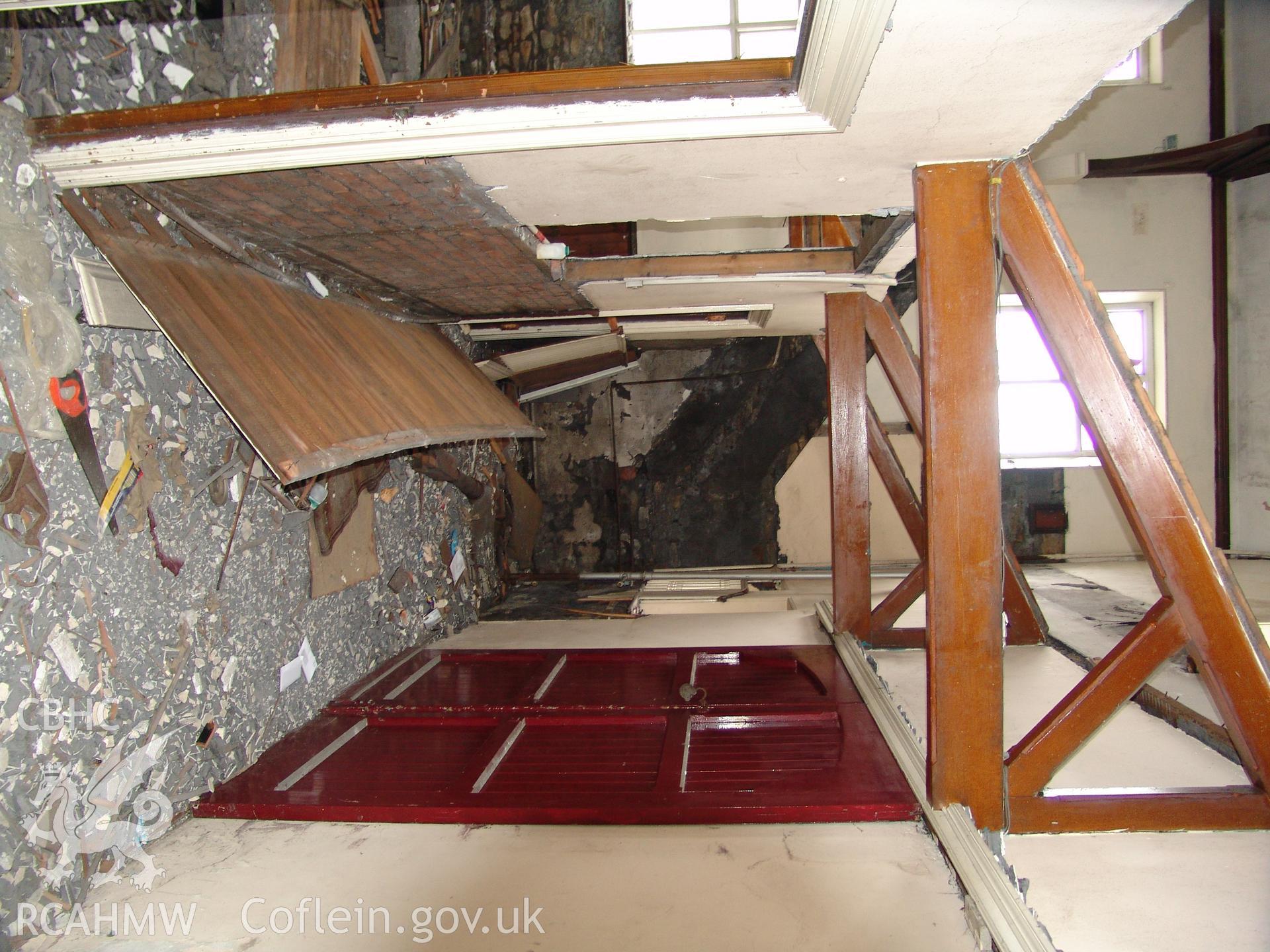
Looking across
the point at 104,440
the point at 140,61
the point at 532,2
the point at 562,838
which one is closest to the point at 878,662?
the point at 562,838

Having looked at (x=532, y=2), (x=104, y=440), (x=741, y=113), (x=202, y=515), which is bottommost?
(x=202, y=515)

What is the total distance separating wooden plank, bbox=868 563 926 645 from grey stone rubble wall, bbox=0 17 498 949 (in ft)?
8.17

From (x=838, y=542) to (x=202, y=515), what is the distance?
2678 millimetres

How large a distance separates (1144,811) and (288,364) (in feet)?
8.98

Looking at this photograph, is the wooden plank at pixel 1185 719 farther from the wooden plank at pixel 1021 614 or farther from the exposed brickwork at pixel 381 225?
the exposed brickwork at pixel 381 225

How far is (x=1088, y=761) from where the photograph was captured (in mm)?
2303

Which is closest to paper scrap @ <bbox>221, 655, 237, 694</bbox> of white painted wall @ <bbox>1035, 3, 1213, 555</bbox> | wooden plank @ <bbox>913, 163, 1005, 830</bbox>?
wooden plank @ <bbox>913, 163, 1005, 830</bbox>

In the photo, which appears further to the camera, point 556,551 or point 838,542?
point 556,551

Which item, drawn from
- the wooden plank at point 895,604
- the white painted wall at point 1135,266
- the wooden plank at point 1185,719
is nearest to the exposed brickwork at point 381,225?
the wooden plank at point 895,604

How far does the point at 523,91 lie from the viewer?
1.51m

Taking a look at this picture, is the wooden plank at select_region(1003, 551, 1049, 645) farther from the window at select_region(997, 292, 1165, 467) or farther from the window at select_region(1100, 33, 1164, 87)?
the window at select_region(1100, 33, 1164, 87)

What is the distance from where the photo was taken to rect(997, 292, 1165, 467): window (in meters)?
6.08

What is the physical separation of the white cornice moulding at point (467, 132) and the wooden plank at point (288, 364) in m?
0.37

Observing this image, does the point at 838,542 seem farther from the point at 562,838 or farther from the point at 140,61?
the point at 140,61
